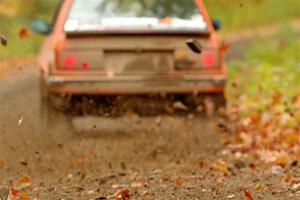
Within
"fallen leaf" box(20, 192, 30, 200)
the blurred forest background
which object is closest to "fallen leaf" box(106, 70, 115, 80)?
the blurred forest background

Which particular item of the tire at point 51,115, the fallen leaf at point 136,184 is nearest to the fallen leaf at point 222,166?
the fallen leaf at point 136,184

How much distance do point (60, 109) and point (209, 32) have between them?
1.82 metres

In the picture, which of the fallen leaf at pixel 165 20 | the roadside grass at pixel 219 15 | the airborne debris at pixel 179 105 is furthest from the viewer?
the roadside grass at pixel 219 15

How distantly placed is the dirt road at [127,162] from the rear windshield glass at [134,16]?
1.03 m

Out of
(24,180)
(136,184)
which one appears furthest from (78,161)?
(136,184)

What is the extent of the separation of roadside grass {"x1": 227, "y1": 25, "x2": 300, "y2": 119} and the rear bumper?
175 cm

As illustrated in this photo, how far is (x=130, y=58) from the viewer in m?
9.56

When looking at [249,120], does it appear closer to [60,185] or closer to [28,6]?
[60,185]

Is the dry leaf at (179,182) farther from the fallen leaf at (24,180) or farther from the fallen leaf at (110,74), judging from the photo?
the fallen leaf at (110,74)

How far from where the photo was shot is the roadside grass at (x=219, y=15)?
2269cm

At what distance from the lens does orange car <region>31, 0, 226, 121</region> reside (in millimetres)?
9453

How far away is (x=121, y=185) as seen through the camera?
7465mm

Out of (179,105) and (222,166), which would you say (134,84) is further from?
(222,166)

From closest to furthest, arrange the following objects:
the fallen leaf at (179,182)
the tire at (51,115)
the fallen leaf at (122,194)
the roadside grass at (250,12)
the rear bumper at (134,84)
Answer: the fallen leaf at (122,194) < the fallen leaf at (179,182) < the rear bumper at (134,84) < the tire at (51,115) < the roadside grass at (250,12)
